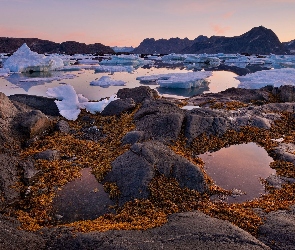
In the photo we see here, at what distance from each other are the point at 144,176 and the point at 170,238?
235 centimetres

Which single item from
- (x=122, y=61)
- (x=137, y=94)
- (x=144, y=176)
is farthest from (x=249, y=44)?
(x=144, y=176)

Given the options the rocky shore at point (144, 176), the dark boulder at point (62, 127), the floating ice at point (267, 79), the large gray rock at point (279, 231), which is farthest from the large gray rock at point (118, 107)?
the floating ice at point (267, 79)

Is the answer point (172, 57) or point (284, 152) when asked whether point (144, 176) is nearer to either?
point (284, 152)

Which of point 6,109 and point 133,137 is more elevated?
point 6,109

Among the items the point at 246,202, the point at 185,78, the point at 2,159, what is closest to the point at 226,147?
the point at 246,202

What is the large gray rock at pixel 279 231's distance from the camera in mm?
4711

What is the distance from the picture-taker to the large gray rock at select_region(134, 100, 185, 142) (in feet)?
32.1

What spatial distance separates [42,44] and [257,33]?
118479 mm

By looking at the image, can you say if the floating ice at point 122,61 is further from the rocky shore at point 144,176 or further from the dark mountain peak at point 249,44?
the dark mountain peak at point 249,44

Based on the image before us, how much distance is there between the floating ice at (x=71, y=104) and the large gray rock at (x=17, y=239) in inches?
314

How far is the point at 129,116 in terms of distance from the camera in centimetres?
1230

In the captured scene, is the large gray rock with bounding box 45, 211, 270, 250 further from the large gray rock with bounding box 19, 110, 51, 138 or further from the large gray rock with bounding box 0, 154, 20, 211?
the large gray rock with bounding box 19, 110, 51, 138

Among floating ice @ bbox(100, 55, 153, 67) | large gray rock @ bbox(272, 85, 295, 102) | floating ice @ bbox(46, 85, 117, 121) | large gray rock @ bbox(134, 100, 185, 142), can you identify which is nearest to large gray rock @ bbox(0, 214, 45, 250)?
large gray rock @ bbox(134, 100, 185, 142)

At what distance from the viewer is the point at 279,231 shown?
4992 millimetres
